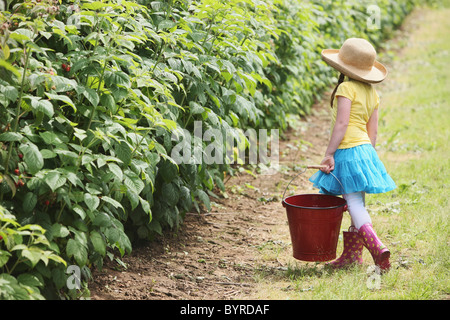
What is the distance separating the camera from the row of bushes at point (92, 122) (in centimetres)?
280

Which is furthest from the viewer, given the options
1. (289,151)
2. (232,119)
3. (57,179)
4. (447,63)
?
(447,63)

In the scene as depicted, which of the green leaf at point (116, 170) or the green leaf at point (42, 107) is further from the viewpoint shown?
the green leaf at point (116, 170)

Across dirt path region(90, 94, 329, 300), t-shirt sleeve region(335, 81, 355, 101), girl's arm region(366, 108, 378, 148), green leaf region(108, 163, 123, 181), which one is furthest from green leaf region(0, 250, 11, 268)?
girl's arm region(366, 108, 378, 148)

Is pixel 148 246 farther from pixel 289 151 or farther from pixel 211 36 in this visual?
pixel 289 151

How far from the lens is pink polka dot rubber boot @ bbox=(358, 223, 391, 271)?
11.7ft

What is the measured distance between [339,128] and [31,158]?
1892mm

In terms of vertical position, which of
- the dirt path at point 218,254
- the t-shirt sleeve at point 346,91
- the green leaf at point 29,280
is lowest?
the dirt path at point 218,254

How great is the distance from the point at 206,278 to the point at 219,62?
57.9 inches

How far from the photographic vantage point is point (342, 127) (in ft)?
12.1

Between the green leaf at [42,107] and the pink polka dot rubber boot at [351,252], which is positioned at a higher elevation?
the green leaf at [42,107]

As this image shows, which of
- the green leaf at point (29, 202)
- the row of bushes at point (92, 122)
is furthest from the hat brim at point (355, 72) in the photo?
the green leaf at point (29, 202)

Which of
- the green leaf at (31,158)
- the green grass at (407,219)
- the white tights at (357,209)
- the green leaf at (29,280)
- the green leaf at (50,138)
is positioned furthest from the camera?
the white tights at (357,209)

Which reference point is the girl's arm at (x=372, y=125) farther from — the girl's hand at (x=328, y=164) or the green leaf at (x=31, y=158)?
the green leaf at (x=31, y=158)

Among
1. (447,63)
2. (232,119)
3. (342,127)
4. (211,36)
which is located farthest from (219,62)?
(447,63)
